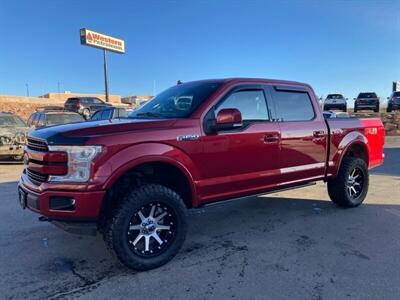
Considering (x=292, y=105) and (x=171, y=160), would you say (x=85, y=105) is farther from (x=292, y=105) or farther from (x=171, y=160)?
(x=171, y=160)

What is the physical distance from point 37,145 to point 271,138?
2.75 metres

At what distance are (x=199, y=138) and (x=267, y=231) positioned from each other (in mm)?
1748

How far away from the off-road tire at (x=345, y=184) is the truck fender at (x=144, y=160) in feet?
9.75

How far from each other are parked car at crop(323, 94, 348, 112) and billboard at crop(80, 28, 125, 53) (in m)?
22.6

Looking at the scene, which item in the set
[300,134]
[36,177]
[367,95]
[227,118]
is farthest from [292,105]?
[367,95]

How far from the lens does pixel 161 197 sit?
410cm

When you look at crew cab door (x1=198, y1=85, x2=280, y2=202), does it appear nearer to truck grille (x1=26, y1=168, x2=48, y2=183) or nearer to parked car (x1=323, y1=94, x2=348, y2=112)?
truck grille (x1=26, y1=168, x2=48, y2=183)

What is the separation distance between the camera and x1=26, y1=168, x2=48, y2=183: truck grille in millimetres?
3873

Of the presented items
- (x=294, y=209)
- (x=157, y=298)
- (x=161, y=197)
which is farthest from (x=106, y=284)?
(x=294, y=209)

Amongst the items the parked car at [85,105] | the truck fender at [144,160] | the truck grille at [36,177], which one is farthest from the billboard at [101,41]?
the truck fender at [144,160]

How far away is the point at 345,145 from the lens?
Result: 631 cm

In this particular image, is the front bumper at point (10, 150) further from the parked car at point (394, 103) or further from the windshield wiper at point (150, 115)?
the parked car at point (394, 103)

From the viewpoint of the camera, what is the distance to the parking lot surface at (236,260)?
141 inches

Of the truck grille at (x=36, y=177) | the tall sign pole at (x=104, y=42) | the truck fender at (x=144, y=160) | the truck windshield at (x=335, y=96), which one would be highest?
the tall sign pole at (x=104, y=42)
